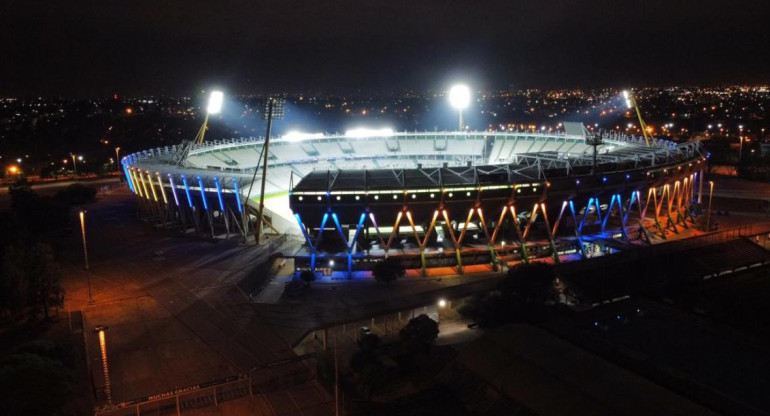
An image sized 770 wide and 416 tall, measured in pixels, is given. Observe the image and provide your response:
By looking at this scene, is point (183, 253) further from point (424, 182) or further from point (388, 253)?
point (424, 182)

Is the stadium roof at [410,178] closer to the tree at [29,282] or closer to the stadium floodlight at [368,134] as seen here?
the tree at [29,282]

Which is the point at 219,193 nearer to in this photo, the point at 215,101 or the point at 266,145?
the point at 266,145

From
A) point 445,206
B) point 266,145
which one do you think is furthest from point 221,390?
point 266,145

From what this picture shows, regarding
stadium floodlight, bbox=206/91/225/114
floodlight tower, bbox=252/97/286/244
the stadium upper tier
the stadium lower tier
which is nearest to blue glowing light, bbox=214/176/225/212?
the stadium upper tier

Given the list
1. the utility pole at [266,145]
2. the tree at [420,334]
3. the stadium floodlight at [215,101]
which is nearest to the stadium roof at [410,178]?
the utility pole at [266,145]

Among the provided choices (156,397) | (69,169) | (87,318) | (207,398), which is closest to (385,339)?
(207,398)

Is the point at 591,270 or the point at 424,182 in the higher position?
the point at 424,182
